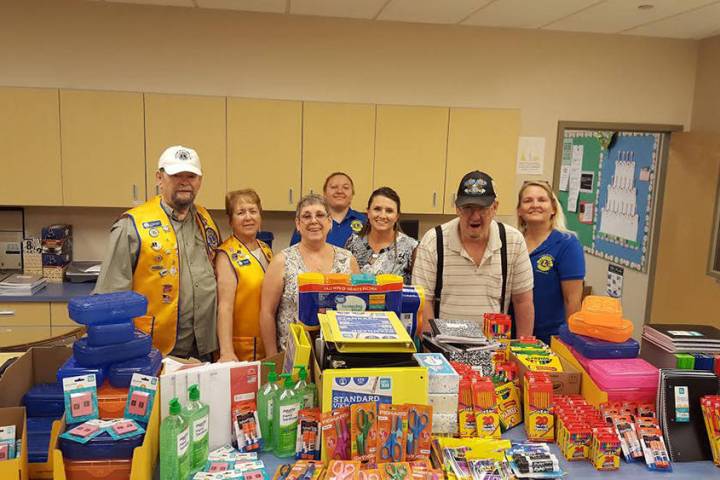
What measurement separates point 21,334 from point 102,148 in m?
1.36

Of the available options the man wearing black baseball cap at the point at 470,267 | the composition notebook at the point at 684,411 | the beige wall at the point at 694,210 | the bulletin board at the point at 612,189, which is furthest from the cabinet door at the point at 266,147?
the beige wall at the point at 694,210

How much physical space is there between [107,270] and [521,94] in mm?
3430

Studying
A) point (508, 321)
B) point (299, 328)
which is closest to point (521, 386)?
point (508, 321)

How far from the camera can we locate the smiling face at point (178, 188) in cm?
260

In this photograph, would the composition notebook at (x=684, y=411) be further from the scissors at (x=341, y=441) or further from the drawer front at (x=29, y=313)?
the drawer front at (x=29, y=313)

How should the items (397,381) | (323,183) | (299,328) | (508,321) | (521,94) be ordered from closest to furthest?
(397,381)
(299,328)
(508,321)
(323,183)
(521,94)

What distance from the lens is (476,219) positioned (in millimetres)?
2514

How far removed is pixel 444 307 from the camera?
259 cm

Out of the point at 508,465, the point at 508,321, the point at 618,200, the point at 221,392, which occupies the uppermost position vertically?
the point at 618,200

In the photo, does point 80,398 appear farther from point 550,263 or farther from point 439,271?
point 550,263

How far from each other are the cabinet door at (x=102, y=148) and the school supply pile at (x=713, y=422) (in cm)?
354

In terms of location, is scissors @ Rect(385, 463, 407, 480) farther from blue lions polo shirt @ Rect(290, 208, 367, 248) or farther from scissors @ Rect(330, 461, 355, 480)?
blue lions polo shirt @ Rect(290, 208, 367, 248)

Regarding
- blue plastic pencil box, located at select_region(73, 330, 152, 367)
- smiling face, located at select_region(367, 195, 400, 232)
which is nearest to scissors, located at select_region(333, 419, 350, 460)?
blue plastic pencil box, located at select_region(73, 330, 152, 367)

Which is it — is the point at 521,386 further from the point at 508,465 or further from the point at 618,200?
the point at 618,200
